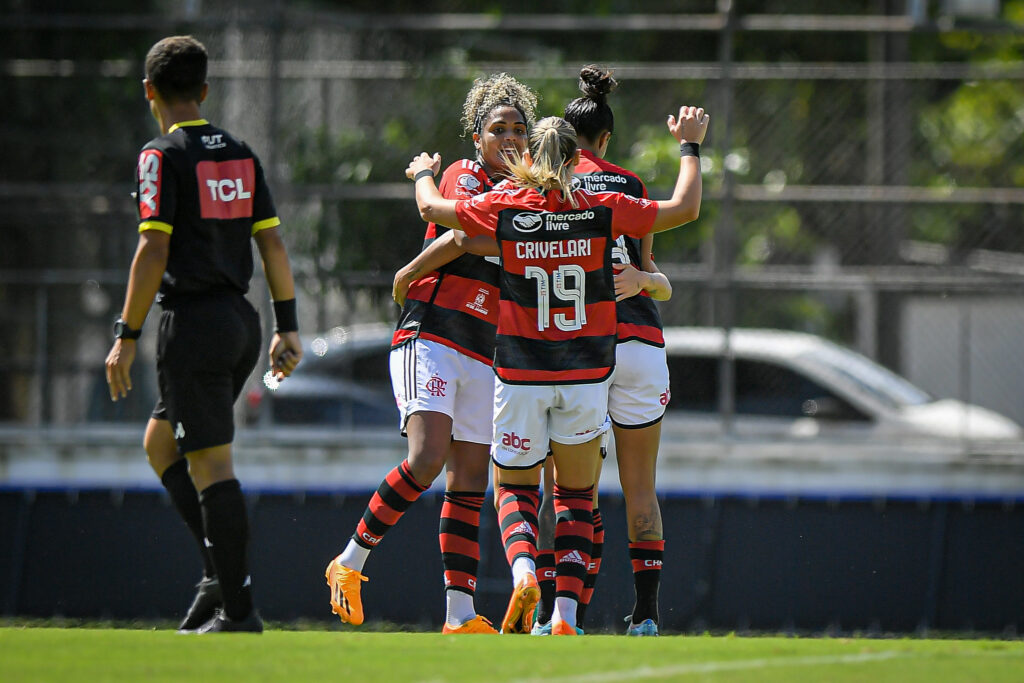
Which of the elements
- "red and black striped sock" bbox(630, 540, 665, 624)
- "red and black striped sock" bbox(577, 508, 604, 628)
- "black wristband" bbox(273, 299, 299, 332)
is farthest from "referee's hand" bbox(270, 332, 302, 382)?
"red and black striped sock" bbox(630, 540, 665, 624)

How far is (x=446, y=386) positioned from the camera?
5562 millimetres

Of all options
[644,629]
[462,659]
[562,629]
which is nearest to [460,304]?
[562,629]

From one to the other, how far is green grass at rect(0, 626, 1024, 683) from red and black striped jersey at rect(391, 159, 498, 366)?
1303 mm

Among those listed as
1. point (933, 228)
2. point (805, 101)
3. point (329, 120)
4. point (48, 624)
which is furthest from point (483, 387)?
point (933, 228)

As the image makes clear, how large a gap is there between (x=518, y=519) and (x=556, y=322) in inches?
32.9

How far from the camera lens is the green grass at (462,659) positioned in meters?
3.84

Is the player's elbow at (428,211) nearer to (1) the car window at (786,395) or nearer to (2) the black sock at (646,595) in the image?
(2) the black sock at (646,595)

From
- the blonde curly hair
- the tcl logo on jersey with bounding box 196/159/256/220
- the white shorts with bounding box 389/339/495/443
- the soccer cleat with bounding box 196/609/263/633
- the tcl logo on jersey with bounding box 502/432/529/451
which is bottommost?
the soccer cleat with bounding box 196/609/263/633

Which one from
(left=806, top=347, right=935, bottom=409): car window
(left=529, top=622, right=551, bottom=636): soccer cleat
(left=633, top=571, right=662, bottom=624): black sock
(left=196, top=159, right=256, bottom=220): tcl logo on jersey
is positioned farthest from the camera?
(left=806, top=347, right=935, bottom=409): car window

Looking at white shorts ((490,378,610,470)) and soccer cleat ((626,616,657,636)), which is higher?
white shorts ((490,378,610,470))

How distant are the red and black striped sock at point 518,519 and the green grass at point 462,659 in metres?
0.45

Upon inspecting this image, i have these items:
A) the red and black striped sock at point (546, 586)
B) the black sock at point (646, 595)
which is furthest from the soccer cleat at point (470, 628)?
the black sock at point (646, 595)

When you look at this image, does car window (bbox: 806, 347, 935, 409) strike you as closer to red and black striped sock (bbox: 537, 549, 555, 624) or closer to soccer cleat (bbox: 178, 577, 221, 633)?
red and black striped sock (bbox: 537, 549, 555, 624)

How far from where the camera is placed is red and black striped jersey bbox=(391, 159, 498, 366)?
5621mm
